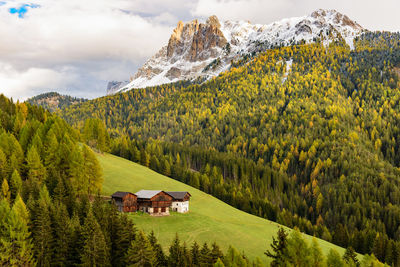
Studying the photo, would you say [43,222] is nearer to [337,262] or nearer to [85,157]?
[85,157]

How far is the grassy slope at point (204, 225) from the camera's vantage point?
2346 inches

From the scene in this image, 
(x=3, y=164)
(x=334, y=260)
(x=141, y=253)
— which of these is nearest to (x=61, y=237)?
(x=141, y=253)

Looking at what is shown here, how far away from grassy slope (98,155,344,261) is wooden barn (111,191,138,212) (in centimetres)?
336

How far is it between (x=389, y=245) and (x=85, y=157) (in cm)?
7806

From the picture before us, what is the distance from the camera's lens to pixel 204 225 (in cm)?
6681

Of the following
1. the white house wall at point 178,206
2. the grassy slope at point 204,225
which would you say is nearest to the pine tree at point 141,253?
the grassy slope at point 204,225

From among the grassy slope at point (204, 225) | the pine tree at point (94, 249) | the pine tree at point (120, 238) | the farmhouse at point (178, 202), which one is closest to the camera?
the pine tree at point (94, 249)

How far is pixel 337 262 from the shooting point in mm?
50000

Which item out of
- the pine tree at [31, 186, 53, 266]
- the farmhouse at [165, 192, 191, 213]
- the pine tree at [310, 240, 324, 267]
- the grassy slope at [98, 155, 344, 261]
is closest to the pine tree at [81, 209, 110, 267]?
the pine tree at [31, 186, 53, 266]

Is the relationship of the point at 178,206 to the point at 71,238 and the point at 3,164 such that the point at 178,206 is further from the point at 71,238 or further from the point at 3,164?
the point at 3,164

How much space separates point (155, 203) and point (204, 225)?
12.7 m

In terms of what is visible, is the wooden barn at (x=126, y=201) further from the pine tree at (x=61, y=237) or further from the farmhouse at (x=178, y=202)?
the pine tree at (x=61, y=237)

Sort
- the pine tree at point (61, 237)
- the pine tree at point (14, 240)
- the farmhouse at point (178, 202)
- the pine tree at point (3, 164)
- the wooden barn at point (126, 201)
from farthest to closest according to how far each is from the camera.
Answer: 1. the farmhouse at point (178, 202)
2. the wooden barn at point (126, 201)
3. the pine tree at point (3, 164)
4. the pine tree at point (61, 237)
5. the pine tree at point (14, 240)

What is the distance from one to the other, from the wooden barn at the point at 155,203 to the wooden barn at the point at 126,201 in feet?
4.32
